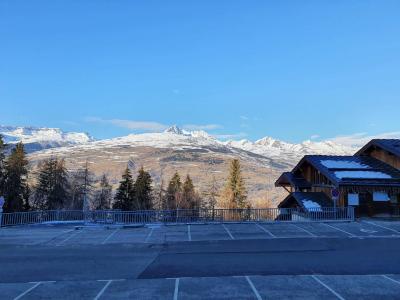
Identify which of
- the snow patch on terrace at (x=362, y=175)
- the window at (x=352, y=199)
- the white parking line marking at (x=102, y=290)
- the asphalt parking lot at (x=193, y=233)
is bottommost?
the white parking line marking at (x=102, y=290)

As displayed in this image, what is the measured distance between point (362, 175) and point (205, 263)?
25276 millimetres

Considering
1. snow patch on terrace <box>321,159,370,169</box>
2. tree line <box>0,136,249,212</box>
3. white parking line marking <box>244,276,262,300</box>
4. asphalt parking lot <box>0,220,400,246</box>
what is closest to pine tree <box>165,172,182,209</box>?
A: tree line <box>0,136,249,212</box>

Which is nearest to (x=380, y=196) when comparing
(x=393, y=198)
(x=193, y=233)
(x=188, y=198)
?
(x=393, y=198)

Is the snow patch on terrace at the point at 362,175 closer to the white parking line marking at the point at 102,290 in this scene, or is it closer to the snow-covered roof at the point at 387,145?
the snow-covered roof at the point at 387,145

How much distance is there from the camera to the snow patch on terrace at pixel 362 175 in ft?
125

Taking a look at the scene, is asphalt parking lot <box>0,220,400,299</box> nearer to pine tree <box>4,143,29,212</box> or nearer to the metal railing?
the metal railing

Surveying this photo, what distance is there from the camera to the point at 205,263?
55.7ft

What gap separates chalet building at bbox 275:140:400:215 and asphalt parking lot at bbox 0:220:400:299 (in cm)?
883

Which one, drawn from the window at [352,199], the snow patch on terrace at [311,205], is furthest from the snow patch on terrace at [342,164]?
the window at [352,199]

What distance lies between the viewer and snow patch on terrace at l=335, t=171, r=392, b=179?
38031 millimetres

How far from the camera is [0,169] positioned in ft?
205

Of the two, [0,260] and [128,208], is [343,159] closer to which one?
[0,260]

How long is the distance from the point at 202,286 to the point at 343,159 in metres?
35.4


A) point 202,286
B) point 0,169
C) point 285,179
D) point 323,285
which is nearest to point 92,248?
point 202,286
